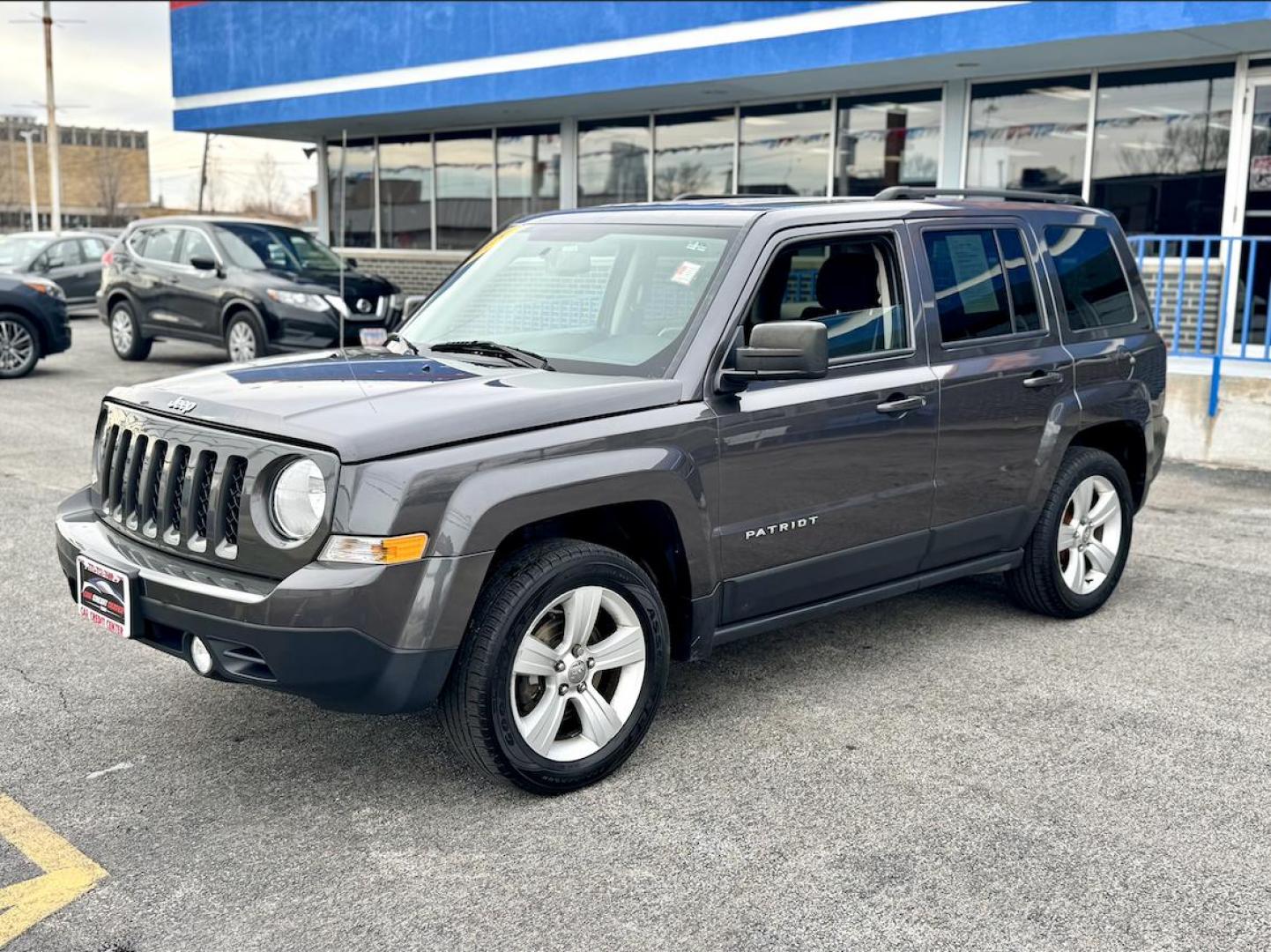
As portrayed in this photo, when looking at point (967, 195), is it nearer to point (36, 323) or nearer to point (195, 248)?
point (195, 248)

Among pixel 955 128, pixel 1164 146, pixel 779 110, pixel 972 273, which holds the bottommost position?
pixel 972 273

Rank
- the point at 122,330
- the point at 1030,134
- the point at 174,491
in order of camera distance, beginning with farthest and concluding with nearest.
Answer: the point at 122,330
the point at 1030,134
the point at 174,491

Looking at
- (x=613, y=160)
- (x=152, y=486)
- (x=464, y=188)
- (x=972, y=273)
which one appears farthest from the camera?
(x=464, y=188)

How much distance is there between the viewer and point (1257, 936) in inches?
124

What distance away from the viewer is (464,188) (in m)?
21.1

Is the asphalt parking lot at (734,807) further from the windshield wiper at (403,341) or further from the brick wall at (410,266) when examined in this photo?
the brick wall at (410,266)

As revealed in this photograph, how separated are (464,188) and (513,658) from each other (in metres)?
18.3

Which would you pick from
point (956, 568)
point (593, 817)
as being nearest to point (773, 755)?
point (593, 817)

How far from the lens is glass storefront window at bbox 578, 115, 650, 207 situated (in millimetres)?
18297

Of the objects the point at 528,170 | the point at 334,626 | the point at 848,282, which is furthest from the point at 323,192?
the point at 334,626

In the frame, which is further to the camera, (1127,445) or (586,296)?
(1127,445)

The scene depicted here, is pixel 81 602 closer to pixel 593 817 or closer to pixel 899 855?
pixel 593 817

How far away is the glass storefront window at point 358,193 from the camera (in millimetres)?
23047

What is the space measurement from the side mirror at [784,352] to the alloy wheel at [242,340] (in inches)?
417
